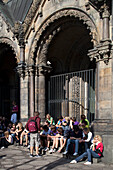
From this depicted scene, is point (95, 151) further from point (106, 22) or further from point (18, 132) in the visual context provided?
point (18, 132)

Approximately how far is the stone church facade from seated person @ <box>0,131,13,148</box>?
4.21ft

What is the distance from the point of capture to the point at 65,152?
867cm

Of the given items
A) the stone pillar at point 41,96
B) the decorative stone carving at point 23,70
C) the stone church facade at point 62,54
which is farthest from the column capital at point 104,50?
the decorative stone carving at point 23,70

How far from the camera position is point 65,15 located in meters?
10.7

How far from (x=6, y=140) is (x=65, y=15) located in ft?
19.5

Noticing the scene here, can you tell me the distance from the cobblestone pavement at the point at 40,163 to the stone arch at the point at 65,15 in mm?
4246

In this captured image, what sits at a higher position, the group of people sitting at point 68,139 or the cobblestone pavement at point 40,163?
the group of people sitting at point 68,139

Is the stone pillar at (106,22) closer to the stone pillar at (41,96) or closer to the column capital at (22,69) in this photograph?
the stone pillar at (41,96)

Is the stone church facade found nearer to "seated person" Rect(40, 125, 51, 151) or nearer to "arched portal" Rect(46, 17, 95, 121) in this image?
"arched portal" Rect(46, 17, 95, 121)

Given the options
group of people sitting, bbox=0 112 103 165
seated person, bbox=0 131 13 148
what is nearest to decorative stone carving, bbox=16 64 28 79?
seated person, bbox=0 131 13 148

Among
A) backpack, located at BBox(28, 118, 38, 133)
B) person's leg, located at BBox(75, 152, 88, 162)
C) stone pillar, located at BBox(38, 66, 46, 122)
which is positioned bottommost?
person's leg, located at BBox(75, 152, 88, 162)

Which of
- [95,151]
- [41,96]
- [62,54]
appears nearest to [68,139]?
[95,151]

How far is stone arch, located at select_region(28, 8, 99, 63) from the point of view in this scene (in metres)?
9.40

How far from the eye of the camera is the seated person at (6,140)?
11.1 m
